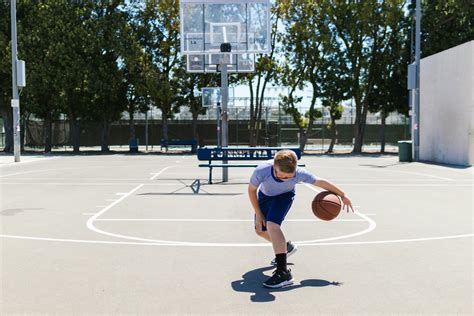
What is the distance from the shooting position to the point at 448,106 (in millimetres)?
24312

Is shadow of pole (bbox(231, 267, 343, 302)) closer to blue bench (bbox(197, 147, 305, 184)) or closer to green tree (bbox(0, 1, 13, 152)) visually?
blue bench (bbox(197, 147, 305, 184))

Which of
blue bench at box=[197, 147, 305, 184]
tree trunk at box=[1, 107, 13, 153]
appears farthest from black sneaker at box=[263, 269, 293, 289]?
tree trunk at box=[1, 107, 13, 153]

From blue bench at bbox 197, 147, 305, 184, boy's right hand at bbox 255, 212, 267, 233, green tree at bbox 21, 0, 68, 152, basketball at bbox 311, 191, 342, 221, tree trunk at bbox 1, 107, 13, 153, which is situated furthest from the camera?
tree trunk at bbox 1, 107, 13, 153

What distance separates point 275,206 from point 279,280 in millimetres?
758

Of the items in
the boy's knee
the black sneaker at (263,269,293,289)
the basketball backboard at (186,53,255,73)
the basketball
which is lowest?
the black sneaker at (263,269,293,289)

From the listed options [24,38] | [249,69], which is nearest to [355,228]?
[249,69]

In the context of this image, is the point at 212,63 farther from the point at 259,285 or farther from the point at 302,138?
the point at 302,138

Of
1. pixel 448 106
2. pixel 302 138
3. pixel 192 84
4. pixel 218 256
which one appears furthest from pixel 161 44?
pixel 218 256

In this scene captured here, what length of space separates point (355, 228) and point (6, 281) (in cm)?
537

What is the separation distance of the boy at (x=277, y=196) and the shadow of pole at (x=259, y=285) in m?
0.08

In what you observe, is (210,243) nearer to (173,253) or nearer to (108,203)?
(173,253)

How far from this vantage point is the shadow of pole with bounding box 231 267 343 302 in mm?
5379

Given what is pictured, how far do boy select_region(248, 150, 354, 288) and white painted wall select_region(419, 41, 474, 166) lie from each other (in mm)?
18270

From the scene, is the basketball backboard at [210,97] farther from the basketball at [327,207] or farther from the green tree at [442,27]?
the green tree at [442,27]
